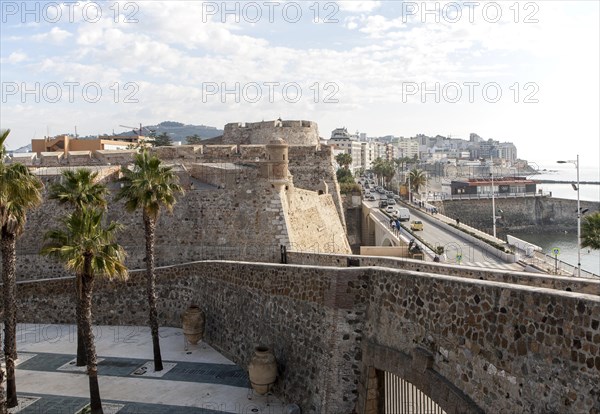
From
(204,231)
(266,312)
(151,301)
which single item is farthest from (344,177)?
(266,312)

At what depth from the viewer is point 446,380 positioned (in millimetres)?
9133

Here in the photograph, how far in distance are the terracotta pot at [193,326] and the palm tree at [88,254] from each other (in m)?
4.68

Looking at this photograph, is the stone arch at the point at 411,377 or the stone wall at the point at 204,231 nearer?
the stone arch at the point at 411,377

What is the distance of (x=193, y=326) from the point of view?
17703 mm

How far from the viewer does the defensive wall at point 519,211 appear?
7975 centimetres

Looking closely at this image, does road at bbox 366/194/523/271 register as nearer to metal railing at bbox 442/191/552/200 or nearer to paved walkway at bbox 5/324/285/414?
paved walkway at bbox 5/324/285/414

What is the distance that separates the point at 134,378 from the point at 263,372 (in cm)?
468

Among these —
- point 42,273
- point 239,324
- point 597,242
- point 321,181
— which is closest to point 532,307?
point 239,324

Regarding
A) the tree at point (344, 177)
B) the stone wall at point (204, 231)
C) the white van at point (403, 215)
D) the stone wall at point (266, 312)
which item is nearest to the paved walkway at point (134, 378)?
the stone wall at point (266, 312)

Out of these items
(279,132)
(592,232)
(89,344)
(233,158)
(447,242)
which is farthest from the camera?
(447,242)

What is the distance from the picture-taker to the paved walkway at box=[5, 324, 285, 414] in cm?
1355

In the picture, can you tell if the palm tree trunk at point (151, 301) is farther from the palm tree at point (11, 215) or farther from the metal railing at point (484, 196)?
the metal railing at point (484, 196)

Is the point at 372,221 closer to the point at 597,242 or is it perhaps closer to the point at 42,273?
the point at 597,242

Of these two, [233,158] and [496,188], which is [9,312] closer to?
[233,158]
